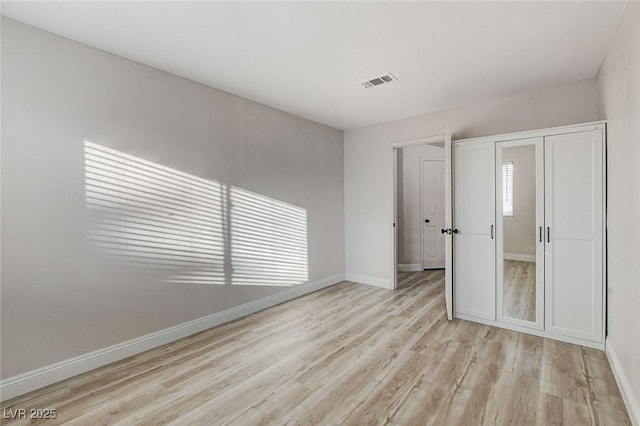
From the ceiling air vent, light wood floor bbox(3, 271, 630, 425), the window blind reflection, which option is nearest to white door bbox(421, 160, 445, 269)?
light wood floor bbox(3, 271, 630, 425)

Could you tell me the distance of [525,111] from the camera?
331cm

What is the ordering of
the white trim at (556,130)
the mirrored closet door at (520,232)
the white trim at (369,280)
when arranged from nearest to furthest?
the white trim at (556,130) → the mirrored closet door at (520,232) → the white trim at (369,280)

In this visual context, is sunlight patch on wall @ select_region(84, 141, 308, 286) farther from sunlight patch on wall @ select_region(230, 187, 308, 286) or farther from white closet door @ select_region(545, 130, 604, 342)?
white closet door @ select_region(545, 130, 604, 342)

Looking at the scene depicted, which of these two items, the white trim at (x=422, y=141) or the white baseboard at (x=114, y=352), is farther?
the white trim at (x=422, y=141)

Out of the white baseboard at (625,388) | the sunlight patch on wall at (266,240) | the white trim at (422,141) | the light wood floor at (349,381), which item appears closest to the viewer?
the white baseboard at (625,388)

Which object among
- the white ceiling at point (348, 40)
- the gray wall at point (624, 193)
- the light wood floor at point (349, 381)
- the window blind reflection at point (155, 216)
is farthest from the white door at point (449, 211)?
the window blind reflection at point (155, 216)

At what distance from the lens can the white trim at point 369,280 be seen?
453 cm

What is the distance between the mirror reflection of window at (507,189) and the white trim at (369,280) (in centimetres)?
202

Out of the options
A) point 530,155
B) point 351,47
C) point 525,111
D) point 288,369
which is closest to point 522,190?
point 530,155

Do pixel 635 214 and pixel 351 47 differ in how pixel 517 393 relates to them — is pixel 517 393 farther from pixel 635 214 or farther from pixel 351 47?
pixel 351 47

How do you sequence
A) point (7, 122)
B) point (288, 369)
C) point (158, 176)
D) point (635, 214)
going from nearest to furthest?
point (635, 214) → point (7, 122) → point (288, 369) → point (158, 176)

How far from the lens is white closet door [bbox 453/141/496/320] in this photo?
3.12 metres

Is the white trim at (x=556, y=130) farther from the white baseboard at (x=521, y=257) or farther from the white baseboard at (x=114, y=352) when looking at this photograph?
the white baseboard at (x=114, y=352)

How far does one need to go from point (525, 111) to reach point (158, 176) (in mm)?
3984
